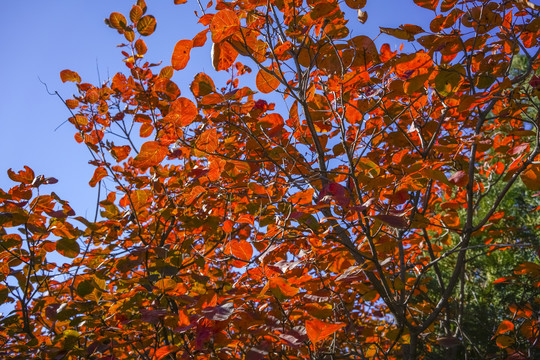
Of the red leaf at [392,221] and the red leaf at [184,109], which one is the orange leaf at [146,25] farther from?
the red leaf at [392,221]

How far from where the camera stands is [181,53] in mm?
1278

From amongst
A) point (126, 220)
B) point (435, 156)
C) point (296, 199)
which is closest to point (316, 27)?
point (296, 199)

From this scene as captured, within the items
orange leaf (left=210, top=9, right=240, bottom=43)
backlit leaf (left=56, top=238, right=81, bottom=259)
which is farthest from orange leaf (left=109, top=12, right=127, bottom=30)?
backlit leaf (left=56, top=238, right=81, bottom=259)

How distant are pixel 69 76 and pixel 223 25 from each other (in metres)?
1.36

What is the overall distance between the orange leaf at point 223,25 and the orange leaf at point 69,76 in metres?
1.31

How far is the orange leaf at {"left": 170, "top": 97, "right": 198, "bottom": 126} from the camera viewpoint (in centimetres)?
132

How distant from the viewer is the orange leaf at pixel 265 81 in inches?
56.9

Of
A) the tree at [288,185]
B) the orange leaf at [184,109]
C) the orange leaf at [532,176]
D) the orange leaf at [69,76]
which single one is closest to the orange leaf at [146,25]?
the tree at [288,185]

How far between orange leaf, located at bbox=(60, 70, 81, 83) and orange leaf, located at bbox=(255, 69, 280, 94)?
125 centimetres

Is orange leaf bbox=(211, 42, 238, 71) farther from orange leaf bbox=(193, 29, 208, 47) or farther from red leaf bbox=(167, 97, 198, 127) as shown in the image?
red leaf bbox=(167, 97, 198, 127)

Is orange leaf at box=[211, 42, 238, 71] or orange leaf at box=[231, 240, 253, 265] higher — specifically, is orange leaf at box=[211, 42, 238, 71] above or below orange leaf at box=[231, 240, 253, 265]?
above

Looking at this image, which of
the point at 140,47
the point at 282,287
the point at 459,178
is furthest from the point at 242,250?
the point at 140,47

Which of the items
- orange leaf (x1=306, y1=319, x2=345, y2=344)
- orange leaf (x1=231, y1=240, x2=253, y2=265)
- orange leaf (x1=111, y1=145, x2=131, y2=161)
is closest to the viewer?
orange leaf (x1=306, y1=319, x2=345, y2=344)

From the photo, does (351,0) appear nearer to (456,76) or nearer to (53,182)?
(456,76)
